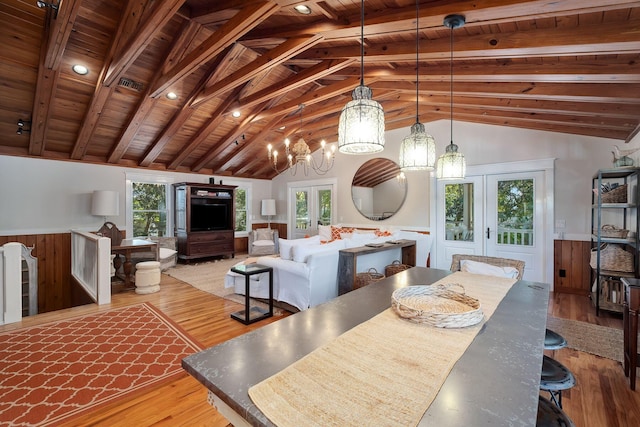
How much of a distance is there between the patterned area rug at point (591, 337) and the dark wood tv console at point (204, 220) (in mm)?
6615

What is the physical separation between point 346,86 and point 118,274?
4.98 metres

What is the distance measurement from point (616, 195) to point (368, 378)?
15.3 feet

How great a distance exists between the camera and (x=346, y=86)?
4.22m

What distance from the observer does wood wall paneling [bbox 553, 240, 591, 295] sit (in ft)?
14.5

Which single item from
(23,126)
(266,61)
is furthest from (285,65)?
(23,126)

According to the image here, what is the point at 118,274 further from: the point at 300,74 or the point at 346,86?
the point at 346,86

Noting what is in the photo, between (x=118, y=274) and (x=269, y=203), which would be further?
(x=269, y=203)

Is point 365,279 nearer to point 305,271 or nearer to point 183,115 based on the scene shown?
point 305,271

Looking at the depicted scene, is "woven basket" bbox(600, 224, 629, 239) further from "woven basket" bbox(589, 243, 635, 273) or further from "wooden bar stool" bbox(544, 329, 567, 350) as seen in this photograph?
"wooden bar stool" bbox(544, 329, 567, 350)

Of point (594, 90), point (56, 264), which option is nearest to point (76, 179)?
point (56, 264)

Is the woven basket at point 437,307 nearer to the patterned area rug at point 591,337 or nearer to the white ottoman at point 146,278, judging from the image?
the patterned area rug at point 591,337

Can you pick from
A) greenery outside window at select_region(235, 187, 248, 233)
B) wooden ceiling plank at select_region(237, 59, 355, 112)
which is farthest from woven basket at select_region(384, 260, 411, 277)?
greenery outside window at select_region(235, 187, 248, 233)

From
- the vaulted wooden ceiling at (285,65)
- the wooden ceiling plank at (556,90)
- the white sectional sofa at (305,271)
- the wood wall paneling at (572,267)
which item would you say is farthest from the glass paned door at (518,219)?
the white sectional sofa at (305,271)

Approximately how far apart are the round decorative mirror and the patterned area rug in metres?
3.41
